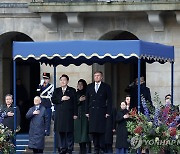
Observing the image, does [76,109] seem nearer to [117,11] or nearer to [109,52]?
[109,52]

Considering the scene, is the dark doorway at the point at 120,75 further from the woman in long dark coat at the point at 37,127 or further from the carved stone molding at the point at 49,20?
the woman in long dark coat at the point at 37,127

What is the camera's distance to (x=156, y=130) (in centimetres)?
1755

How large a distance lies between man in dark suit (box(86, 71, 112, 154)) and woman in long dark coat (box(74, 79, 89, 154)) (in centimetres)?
89

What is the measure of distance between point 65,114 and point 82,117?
3.86ft

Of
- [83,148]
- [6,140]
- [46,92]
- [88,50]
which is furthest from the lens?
[46,92]

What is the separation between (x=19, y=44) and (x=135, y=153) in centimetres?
350

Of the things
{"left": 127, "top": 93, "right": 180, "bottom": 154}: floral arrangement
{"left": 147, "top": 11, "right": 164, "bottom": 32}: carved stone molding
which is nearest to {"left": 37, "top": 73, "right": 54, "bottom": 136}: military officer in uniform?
{"left": 147, "top": 11, "right": 164, "bottom": 32}: carved stone molding

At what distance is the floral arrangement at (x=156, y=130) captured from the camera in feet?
57.6

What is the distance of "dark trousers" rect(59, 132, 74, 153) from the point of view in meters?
19.3

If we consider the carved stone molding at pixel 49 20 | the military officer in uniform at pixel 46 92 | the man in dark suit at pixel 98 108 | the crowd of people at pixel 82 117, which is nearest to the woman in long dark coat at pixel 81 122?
the crowd of people at pixel 82 117

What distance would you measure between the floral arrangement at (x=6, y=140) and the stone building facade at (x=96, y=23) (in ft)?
21.8

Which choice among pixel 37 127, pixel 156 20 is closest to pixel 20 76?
pixel 156 20

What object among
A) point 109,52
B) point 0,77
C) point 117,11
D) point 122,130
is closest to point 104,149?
point 122,130

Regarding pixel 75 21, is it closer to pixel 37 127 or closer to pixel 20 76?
pixel 20 76
